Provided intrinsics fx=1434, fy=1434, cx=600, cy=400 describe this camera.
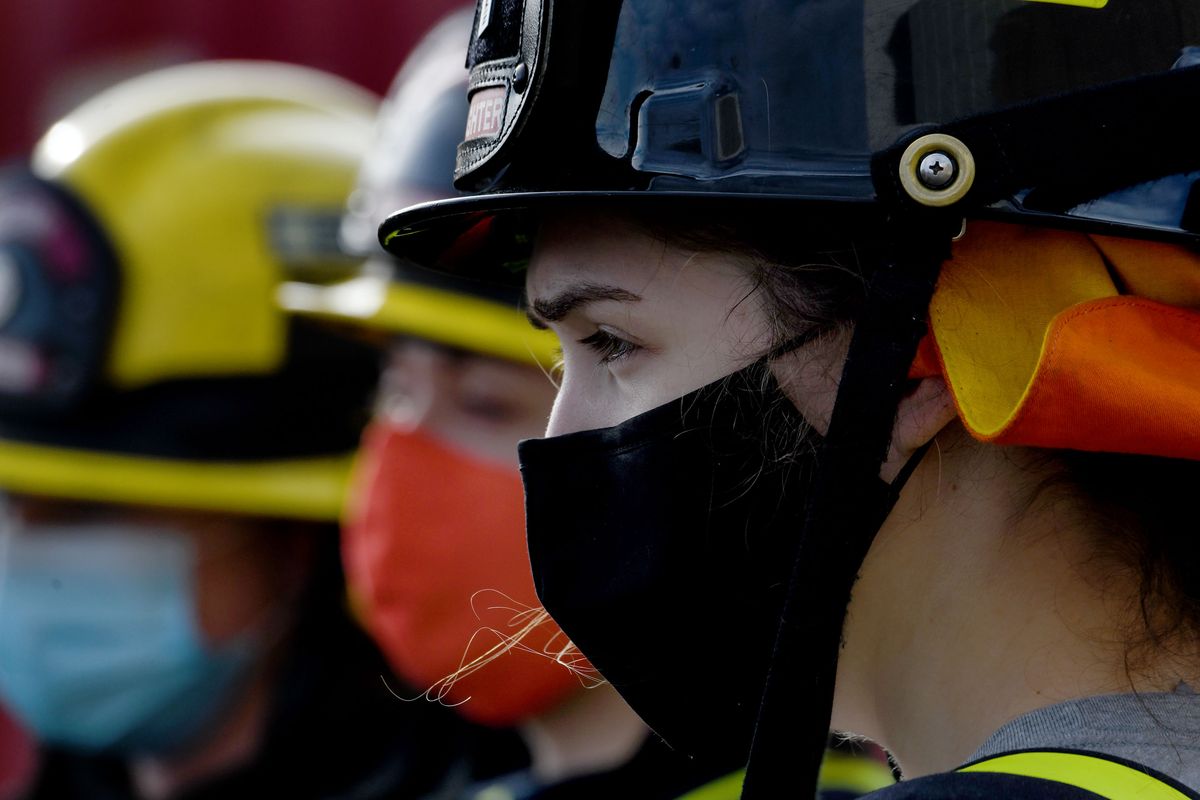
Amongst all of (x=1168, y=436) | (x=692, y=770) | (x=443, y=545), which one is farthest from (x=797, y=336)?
(x=443, y=545)

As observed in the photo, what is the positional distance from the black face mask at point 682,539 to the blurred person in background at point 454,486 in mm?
1470

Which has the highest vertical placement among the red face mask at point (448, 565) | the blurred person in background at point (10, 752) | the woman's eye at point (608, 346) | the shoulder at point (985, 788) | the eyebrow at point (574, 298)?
Answer: the eyebrow at point (574, 298)

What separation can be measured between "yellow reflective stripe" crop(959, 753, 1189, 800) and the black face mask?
0.32 metres

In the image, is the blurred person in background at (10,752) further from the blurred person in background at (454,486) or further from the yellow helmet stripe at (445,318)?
the yellow helmet stripe at (445,318)

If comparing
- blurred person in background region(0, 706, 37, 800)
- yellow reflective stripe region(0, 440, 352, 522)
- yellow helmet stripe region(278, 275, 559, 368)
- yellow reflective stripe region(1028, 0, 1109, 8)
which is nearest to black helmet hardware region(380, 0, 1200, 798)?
yellow reflective stripe region(1028, 0, 1109, 8)

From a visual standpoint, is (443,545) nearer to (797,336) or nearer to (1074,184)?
(797,336)

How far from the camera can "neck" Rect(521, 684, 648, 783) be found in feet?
10.1

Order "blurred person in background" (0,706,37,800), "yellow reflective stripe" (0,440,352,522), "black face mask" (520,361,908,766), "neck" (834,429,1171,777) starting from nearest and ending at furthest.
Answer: "neck" (834,429,1171,777), "black face mask" (520,361,908,766), "yellow reflective stripe" (0,440,352,522), "blurred person in background" (0,706,37,800)

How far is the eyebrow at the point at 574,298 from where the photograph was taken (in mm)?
1638

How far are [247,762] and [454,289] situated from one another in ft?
5.31

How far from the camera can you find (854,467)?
146cm

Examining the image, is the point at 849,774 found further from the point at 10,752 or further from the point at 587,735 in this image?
the point at 10,752

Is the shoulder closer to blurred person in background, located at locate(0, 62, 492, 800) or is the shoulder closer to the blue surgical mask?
blurred person in background, located at locate(0, 62, 492, 800)

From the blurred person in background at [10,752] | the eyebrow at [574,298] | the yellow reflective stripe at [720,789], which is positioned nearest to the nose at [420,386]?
the yellow reflective stripe at [720,789]
